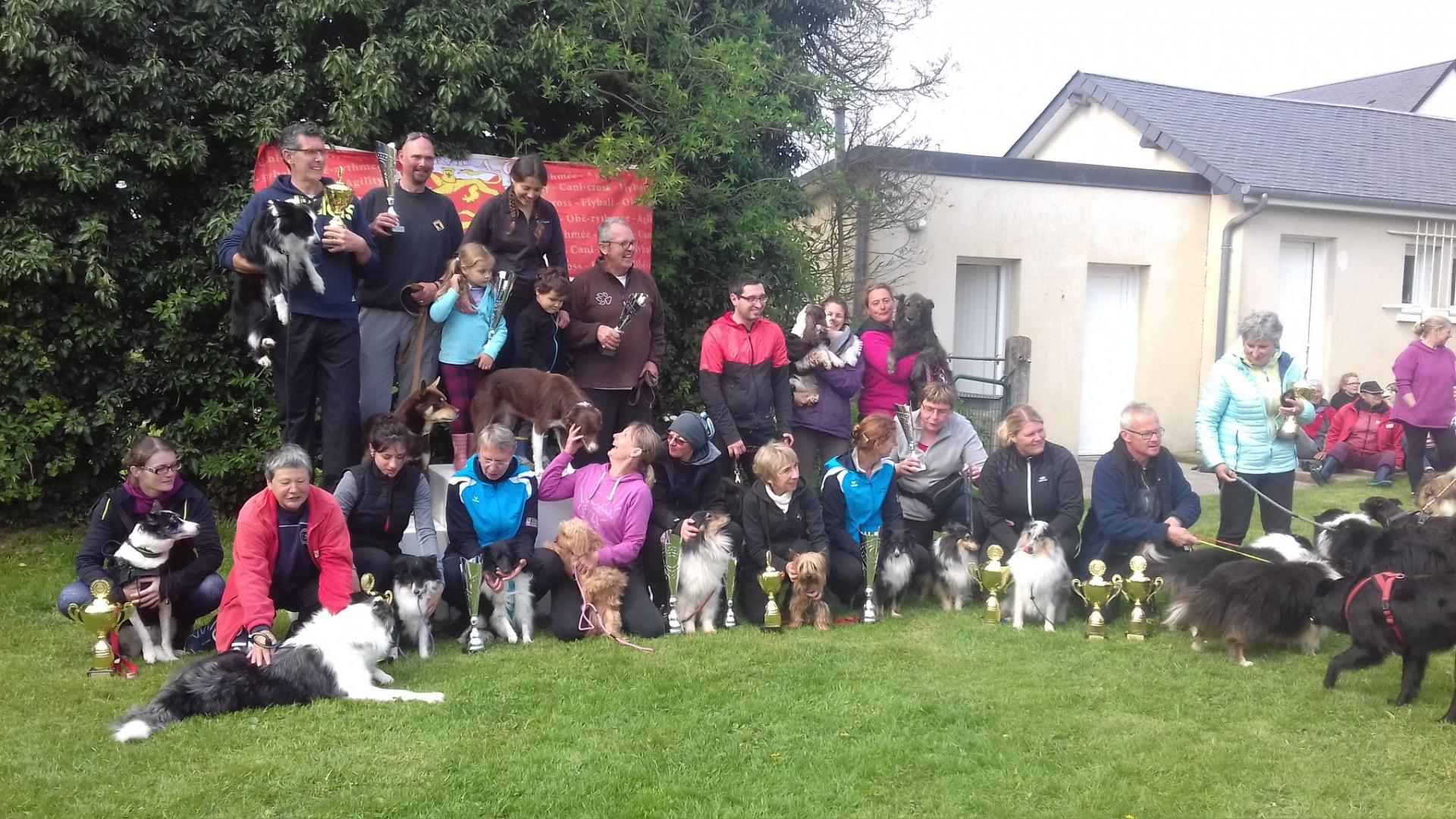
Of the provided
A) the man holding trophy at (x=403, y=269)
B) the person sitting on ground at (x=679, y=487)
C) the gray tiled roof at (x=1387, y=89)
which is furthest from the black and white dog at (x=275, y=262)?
the gray tiled roof at (x=1387, y=89)

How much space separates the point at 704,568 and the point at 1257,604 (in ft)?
8.34

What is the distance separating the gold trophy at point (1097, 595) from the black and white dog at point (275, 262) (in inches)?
160

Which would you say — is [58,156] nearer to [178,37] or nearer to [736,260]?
[178,37]

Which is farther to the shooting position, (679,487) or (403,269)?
(403,269)

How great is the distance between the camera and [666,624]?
17.5ft

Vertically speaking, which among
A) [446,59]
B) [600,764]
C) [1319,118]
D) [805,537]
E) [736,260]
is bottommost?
[600,764]

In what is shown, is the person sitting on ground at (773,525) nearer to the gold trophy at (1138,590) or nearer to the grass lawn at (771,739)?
the grass lawn at (771,739)

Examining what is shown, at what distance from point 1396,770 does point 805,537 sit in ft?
9.01

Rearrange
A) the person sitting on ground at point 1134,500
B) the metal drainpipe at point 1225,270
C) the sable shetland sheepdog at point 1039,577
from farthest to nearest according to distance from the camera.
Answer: the metal drainpipe at point 1225,270
the person sitting on ground at point 1134,500
the sable shetland sheepdog at point 1039,577

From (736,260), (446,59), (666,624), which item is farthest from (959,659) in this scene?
(446,59)

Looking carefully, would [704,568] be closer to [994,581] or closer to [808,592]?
[808,592]

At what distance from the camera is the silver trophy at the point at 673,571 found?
5.30 m

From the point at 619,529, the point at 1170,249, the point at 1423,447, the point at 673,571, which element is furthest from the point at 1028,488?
the point at 1170,249

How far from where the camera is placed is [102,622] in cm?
443
